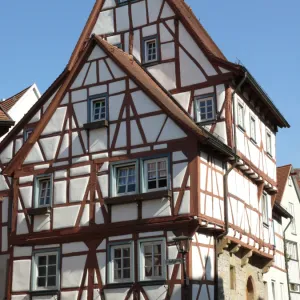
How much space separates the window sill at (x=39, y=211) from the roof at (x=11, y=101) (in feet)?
37.0

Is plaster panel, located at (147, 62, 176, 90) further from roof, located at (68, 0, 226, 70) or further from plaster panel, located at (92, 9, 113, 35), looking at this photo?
plaster panel, located at (92, 9, 113, 35)

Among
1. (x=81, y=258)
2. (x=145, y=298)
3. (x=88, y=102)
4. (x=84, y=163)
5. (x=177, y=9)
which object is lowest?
(x=145, y=298)

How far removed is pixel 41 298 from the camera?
2275 cm

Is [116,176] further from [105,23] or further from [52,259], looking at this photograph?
[105,23]

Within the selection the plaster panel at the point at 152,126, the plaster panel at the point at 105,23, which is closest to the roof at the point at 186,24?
the plaster panel at the point at 105,23

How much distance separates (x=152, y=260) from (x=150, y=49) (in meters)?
8.79

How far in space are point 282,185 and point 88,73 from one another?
2072cm

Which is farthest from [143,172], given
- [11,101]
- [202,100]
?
[11,101]

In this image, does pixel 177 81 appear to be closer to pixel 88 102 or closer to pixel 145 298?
pixel 88 102

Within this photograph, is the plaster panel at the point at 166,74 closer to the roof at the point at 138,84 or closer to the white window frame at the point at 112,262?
the roof at the point at 138,84

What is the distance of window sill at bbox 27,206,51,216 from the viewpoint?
23375 mm

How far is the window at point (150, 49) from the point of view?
84.3 ft

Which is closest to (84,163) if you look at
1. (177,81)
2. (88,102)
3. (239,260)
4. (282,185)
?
(88,102)

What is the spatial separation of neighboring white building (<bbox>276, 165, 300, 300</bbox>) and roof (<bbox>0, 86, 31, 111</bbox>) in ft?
52.7
